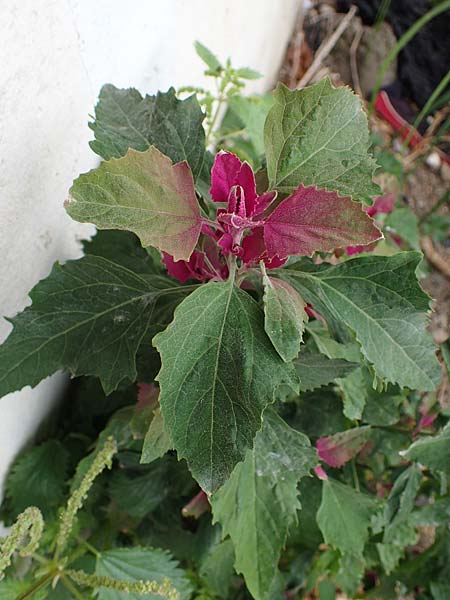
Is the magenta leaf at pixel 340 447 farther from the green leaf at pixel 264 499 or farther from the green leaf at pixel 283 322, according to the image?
the green leaf at pixel 283 322

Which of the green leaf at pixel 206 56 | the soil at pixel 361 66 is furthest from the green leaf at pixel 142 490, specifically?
the soil at pixel 361 66

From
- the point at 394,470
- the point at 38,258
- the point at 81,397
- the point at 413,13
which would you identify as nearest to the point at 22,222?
the point at 38,258

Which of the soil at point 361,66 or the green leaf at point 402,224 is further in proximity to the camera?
the soil at point 361,66

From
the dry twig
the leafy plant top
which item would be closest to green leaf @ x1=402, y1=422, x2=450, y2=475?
the leafy plant top

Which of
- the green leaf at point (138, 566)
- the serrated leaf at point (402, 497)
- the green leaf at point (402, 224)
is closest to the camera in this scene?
the green leaf at point (138, 566)

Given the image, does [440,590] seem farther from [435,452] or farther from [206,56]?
[206,56]

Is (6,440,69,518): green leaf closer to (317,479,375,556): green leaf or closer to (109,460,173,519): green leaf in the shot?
(109,460,173,519): green leaf

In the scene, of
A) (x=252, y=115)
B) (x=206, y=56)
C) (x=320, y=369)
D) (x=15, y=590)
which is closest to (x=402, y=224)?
(x=252, y=115)
